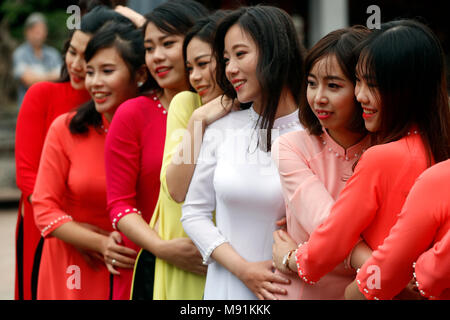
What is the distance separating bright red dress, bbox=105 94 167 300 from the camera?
9.37ft

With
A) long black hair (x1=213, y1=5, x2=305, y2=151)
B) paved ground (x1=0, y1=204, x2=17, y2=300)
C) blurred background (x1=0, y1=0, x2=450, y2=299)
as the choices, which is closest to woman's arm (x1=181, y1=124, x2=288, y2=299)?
long black hair (x1=213, y1=5, x2=305, y2=151)

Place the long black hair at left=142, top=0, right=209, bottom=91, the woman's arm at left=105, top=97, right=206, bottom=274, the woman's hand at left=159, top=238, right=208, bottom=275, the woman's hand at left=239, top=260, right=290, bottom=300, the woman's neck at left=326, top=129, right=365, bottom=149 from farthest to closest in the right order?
the long black hair at left=142, top=0, right=209, bottom=91, the woman's arm at left=105, top=97, right=206, bottom=274, the woman's hand at left=159, top=238, right=208, bottom=275, the woman's hand at left=239, top=260, right=290, bottom=300, the woman's neck at left=326, top=129, right=365, bottom=149

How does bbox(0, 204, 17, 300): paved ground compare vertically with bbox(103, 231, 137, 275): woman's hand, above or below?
below

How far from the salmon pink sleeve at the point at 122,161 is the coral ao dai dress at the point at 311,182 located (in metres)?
0.77

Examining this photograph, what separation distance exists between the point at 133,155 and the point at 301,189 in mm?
939

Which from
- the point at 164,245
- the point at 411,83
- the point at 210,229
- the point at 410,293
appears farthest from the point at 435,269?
the point at 164,245

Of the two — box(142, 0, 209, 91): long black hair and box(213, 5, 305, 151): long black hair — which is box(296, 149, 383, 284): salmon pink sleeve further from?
box(142, 0, 209, 91): long black hair

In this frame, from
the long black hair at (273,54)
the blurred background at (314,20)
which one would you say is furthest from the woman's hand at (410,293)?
the blurred background at (314,20)

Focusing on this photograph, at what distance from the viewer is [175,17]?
9.64 ft

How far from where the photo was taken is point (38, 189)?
10.3 feet

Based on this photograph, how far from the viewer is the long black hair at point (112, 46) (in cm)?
311

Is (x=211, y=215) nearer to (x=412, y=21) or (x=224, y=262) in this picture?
(x=224, y=262)

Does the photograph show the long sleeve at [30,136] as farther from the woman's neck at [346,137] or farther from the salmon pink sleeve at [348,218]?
the salmon pink sleeve at [348,218]

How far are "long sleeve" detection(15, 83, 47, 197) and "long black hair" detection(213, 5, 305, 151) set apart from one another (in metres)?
1.44
